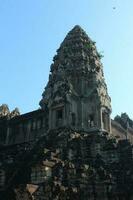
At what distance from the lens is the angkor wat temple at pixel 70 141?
2436cm

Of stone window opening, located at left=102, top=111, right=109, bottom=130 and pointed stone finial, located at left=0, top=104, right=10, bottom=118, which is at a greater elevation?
pointed stone finial, located at left=0, top=104, right=10, bottom=118

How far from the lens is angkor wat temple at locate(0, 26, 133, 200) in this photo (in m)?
24.4

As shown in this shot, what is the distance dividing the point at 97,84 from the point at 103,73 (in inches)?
128

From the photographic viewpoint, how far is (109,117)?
114ft

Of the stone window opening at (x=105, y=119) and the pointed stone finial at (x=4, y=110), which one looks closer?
the stone window opening at (x=105, y=119)

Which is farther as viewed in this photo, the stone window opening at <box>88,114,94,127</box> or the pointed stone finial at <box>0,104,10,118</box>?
the pointed stone finial at <box>0,104,10,118</box>

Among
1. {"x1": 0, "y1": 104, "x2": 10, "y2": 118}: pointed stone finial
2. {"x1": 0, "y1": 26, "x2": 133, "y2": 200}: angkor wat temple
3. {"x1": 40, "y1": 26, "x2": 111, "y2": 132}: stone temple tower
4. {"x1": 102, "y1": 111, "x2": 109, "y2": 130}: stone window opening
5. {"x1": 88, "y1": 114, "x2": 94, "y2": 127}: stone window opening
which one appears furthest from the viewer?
{"x1": 0, "y1": 104, "x2": 10, "y2": 118}: pointed stone finial

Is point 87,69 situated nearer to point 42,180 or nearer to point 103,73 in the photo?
point 103,73

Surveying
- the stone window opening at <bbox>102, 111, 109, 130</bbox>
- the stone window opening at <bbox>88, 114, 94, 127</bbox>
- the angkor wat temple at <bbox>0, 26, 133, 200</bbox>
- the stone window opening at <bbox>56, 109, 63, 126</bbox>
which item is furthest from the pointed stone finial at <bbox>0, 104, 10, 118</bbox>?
the stone window opening at <bbox>102, 111, 109, 130</bbox>

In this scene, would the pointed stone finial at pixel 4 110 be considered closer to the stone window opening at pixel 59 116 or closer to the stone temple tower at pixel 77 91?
the stone temple tower at pixel 77 91

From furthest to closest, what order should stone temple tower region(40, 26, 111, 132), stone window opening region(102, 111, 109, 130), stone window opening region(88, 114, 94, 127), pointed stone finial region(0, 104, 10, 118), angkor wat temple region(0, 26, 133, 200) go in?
1. pointed stone finial region(0, 104, 10, 118)
2. stone window opening region(102, 111, 109, 130)
3. stone temple tower region(40, 26, 111, 132)
4. stone window opening region(88, 114, 94, 127)
5. angkor wat temple region(0, 26, 133, 200)

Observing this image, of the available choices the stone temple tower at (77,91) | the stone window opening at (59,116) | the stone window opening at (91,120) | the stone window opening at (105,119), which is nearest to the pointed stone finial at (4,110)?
the stone temple tower at (77,91)

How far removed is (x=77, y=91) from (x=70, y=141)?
5837 millimetres

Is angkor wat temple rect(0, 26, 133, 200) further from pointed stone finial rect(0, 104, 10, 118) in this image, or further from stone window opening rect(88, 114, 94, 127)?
pointed stone finial rect(0, 104, 10, 118)
